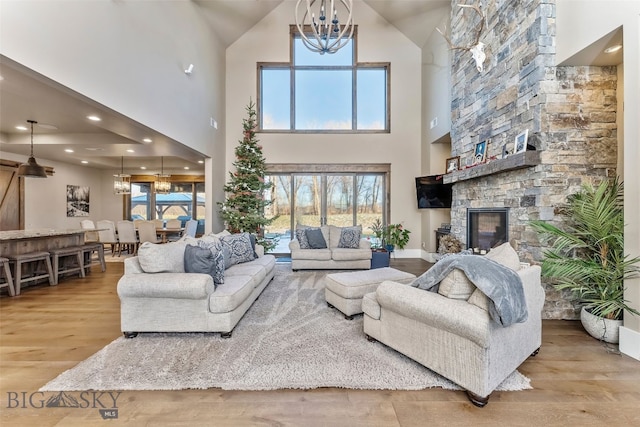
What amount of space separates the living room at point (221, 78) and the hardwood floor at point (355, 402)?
75 cm

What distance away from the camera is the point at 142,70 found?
3.84m

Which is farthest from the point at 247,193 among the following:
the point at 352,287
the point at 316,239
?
the point at 352,287

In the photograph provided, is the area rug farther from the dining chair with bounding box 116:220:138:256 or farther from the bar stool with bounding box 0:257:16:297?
the dining chair with bounding box 116:220:138:256

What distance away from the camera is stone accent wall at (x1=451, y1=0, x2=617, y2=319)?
3.11 meters

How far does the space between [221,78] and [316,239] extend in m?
4.80

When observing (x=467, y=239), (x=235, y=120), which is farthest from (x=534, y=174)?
(x=235, y=120)

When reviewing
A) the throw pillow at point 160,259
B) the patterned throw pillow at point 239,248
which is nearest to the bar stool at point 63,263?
the patterned throw pillow at point 239,248

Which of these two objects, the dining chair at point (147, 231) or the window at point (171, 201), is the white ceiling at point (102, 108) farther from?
the dining chair at point (147, 231)

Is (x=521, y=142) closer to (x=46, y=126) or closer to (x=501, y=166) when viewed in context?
(x=501, y=166)

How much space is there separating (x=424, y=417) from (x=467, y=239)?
142 inches

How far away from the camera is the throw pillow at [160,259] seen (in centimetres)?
270

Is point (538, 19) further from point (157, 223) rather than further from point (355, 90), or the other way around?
point (157, 223)

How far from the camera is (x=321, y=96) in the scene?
752cm

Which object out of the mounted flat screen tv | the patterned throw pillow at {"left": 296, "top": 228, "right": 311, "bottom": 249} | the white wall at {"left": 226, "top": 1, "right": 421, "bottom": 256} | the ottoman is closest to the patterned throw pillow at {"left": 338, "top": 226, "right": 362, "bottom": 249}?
the patterned throw pillow at {"left": 296, "top": 228, "right": 311, "bottom": 249}
